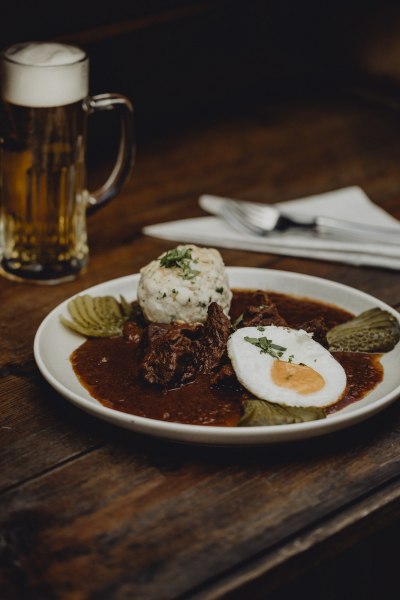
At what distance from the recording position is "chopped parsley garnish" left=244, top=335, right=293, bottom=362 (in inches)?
66.9

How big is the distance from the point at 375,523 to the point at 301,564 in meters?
0.17

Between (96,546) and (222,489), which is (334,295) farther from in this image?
(96,546)

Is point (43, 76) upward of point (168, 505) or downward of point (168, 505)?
upward

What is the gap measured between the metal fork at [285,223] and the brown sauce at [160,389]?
660 millimetres

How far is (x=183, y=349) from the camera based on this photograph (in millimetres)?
1748

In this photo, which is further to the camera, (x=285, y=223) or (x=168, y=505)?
(x=285, y=223)

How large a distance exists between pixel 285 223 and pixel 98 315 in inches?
32.4

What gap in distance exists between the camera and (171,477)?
5.14ft

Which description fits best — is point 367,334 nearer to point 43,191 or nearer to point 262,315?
point 262,315

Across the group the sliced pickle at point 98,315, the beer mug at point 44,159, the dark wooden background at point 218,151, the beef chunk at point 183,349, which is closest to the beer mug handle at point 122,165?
the beer mug at point 44,159

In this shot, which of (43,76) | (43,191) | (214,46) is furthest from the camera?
(214,46)

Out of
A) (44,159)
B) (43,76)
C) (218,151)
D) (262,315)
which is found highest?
(43,76)

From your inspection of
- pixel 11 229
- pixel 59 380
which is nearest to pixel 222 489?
pixel 59 380

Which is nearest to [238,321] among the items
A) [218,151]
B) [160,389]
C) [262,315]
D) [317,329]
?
[262,315]
